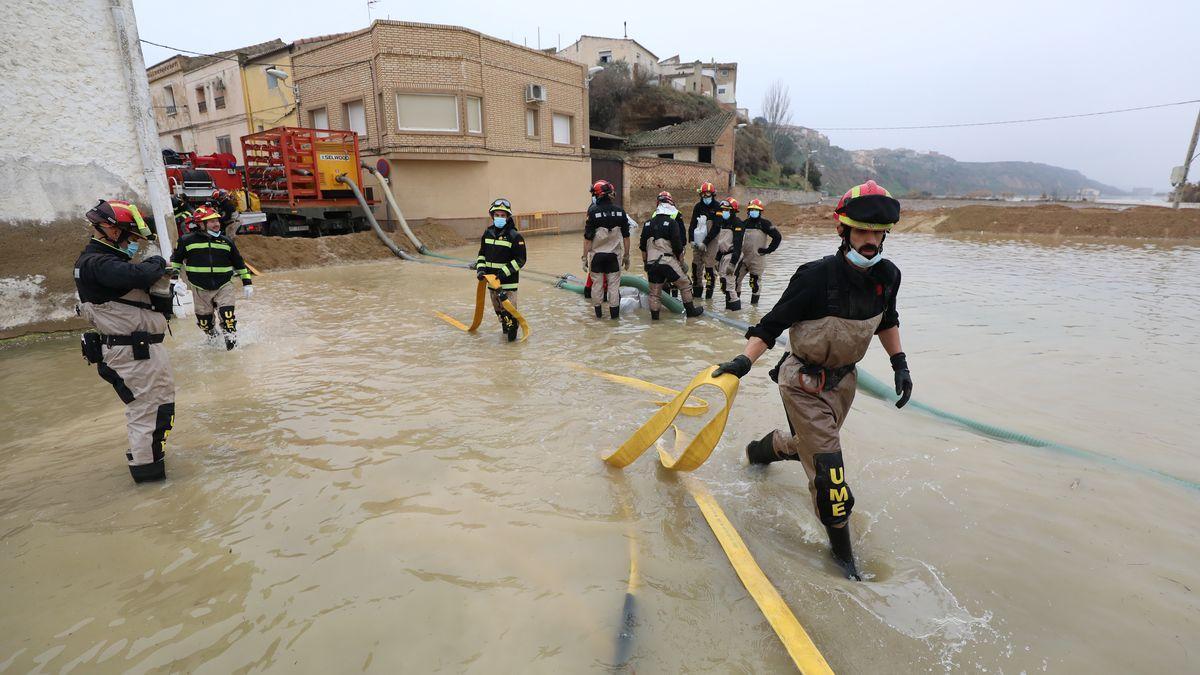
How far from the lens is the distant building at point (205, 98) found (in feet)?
78.4

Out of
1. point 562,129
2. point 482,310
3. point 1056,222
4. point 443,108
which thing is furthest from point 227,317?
point 1056,222

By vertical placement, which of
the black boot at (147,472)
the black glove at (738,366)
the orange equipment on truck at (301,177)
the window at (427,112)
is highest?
the window at (427,112)

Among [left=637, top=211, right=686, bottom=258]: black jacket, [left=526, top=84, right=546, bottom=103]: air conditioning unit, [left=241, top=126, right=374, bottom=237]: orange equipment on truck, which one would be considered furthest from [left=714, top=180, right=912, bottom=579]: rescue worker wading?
[left=526, top=84, right=546, bottom=103]: air conditioning unit

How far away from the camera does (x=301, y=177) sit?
52.5ft

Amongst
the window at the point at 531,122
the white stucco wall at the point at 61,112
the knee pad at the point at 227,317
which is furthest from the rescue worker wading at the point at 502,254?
the window at the point at 531,122

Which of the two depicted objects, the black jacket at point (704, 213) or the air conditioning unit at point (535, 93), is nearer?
the black jacket at point (704, 213)

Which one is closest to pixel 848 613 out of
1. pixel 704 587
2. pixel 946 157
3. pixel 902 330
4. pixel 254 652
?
pixel 704 587

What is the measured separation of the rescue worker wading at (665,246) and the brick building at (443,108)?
1293 cm

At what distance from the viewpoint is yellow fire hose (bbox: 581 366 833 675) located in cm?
233

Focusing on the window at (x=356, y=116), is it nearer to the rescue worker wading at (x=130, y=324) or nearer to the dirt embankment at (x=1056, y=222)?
the rescue worker wading at (x=130, y=324)

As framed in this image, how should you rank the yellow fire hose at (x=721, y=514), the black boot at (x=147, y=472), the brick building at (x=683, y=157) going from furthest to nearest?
the brick building at (x=683, y=157), the black boot at (x=147, y=472), the yellow fire hose at (x=721, y=514)

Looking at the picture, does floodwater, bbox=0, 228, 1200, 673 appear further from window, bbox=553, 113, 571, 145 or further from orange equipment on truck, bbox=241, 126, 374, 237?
window, bbox=553, 113, 571, 145

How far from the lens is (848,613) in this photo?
264cm

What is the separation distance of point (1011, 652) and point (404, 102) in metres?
20.0
